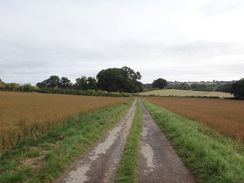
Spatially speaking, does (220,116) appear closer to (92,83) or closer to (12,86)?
(12,86)

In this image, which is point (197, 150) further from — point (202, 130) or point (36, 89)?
point (36, 89)

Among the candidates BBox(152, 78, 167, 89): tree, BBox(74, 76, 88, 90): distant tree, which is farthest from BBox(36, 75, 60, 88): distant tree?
BBox(152, 78, 167, 89): tree

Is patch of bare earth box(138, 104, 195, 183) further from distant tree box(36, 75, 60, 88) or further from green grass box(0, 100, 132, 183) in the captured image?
distant tree box(36, 75, 60, 88)

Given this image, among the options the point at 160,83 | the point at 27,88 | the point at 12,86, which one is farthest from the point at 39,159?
the point at 160,83

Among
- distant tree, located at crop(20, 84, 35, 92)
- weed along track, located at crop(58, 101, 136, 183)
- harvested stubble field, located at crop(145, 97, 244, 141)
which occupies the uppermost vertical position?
distant tree, located at crop(20, 84, 35, 92)

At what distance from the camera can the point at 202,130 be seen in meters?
10.1

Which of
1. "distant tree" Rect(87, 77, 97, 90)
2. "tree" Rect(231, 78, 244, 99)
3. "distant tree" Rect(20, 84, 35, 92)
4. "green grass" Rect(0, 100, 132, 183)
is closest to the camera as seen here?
"green grass" Rect(0, 100, 132, 183)

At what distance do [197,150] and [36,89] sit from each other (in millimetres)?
78041

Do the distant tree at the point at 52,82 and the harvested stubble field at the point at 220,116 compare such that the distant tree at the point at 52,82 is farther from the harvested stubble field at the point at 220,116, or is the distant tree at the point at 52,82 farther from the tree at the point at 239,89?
the tree at the point at 239,89

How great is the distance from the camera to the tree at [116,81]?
92.8 meters

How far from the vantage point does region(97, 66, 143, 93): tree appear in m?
92.8

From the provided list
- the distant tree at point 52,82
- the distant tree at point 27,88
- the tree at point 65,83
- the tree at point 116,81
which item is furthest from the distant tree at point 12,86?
the tree at point 65,83

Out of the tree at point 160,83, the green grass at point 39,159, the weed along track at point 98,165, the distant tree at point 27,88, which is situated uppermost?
the tree at point 160,83

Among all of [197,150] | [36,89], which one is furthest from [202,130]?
[36,89]
